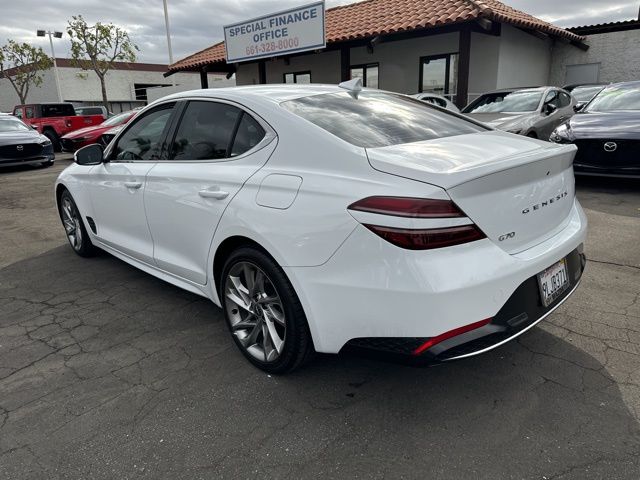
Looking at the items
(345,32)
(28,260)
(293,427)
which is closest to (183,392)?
(293,427)

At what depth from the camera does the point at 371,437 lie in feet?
7.22

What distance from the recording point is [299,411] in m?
2.40

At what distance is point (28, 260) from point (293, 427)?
404cm

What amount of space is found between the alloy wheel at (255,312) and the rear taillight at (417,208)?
806 millimetres

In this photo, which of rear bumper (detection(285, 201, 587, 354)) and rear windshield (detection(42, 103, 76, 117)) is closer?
rear bumper (detection(285, 201, 587, 354))

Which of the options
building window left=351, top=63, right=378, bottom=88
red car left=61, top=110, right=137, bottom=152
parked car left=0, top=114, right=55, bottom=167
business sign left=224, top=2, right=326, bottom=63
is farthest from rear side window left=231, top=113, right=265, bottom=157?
building window left=351, top=63, right=378, bottom=88

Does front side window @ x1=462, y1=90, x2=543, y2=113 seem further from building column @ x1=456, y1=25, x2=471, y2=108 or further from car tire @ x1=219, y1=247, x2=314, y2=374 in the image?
car tire @ x1=219, y1=247, x2=314, y2=374

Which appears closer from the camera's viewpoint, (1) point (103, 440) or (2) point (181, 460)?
(2) point (181, 460)

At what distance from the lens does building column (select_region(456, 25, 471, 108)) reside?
12.2 meters

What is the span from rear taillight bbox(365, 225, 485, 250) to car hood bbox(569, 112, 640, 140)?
19.2ft

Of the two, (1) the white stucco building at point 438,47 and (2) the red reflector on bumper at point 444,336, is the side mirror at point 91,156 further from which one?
(1) the white stucco building at point 438,47

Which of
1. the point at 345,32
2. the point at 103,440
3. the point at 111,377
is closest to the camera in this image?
the point at 103,440

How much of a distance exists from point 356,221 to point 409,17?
13259 mm

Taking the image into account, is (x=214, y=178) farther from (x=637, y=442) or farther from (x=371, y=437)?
(x=637, y=442)
